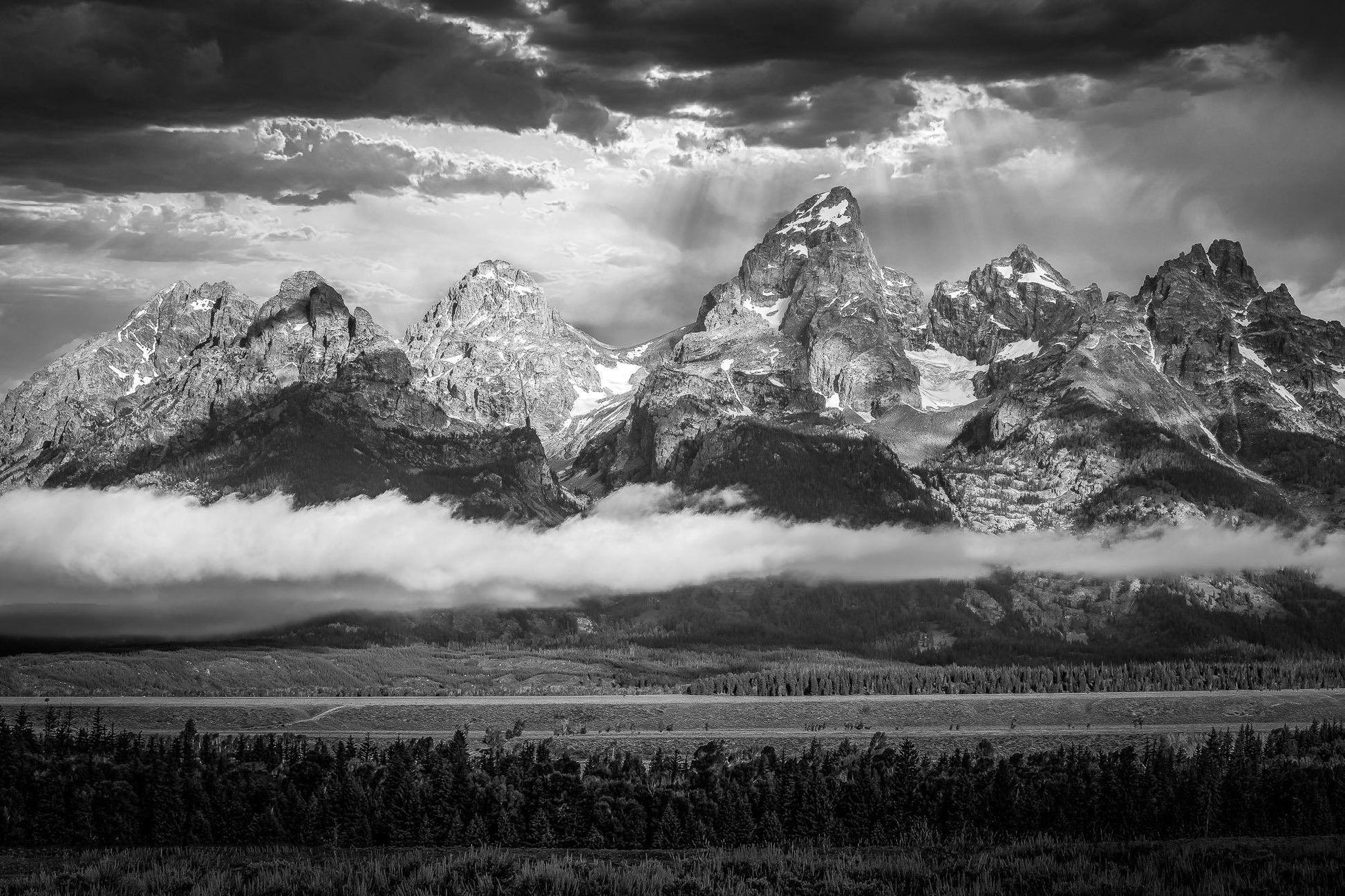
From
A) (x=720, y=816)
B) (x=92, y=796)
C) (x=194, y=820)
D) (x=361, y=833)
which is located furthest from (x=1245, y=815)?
(x=92, y=796)

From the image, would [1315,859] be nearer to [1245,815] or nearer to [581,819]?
[1245,815]

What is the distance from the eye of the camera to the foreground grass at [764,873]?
108438 mm

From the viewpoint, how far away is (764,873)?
398 ft

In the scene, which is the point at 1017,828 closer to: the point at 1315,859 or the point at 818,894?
the point at 1315,859

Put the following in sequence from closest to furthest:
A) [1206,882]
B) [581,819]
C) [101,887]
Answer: [1206,882]
[101,887]
[581,819]

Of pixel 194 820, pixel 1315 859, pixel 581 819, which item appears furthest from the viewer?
pixel 581 819

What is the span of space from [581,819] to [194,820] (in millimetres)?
47155

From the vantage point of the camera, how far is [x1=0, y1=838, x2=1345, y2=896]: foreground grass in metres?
108

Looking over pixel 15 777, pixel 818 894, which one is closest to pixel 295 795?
pixel 15 777

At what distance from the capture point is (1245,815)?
19312cm

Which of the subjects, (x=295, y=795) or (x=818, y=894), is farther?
(x=295, y=795)

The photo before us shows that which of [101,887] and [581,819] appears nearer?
[101,887]

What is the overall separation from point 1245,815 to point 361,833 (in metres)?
109

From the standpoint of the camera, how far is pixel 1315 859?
12069 cm
